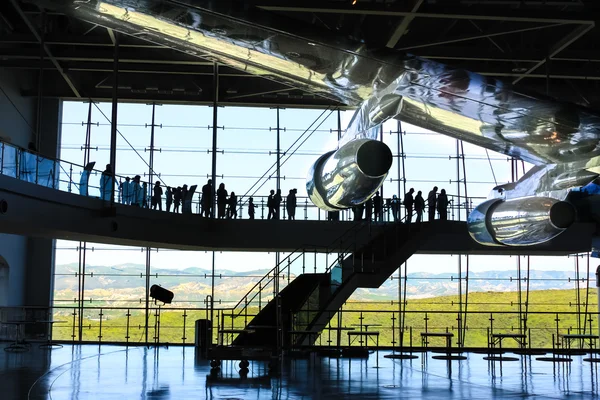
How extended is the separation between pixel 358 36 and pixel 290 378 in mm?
7420

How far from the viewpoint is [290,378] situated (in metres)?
12.4

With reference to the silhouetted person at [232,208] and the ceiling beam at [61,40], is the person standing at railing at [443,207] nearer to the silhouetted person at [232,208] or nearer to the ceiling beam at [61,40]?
the silhouetted person at [232,208]

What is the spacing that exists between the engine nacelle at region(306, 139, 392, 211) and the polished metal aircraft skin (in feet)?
0.04

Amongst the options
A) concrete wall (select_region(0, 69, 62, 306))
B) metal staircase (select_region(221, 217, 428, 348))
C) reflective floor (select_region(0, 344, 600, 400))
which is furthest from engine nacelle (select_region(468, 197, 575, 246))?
concrete wall (select_region(0, 69, 62, 306))

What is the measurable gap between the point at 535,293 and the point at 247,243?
750 inches

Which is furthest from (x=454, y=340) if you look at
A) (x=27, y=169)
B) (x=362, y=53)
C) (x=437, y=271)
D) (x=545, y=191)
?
(x=362, y=53)

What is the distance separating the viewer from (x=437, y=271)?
104ft

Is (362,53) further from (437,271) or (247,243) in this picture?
(437,271)

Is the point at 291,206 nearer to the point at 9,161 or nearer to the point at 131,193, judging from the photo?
the point at 131,193

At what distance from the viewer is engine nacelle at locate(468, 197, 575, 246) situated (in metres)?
5.98

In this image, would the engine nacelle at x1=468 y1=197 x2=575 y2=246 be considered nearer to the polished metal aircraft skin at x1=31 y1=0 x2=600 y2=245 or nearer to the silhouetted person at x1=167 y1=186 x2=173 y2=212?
the polished metal aircraft skin at x1=31 y1=0 x2=600 y2=245

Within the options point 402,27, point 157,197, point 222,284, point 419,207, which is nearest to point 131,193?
point 157,197

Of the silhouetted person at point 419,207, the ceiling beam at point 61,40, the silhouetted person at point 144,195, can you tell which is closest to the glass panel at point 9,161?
the silhouetted person at point 144,195

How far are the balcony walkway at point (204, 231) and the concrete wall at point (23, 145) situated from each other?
628 centimetres
